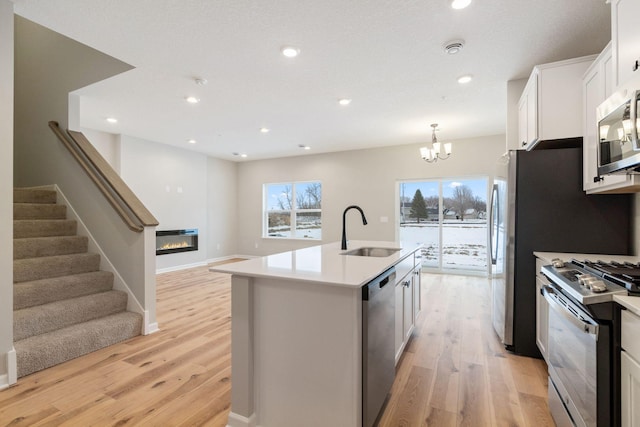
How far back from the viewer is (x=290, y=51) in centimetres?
264

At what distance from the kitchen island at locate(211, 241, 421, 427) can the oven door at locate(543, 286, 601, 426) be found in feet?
3.06

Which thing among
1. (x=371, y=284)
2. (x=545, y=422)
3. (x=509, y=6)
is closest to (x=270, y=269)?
(x=371, y=284)

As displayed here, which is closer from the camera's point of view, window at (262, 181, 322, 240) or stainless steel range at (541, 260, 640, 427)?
stainless steel range at (541, 260, 640, 427)

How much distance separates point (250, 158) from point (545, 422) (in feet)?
23.8

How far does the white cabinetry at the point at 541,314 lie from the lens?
2.20 m

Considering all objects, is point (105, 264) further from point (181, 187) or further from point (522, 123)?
point (522, 123)

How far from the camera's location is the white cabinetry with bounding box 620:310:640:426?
1.08 m

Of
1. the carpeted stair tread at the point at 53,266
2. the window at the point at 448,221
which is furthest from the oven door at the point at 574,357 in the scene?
the window at the point at 448,221

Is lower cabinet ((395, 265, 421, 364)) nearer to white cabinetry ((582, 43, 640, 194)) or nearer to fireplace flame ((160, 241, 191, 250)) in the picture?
white cabinetry ((582, 43, 640, 194))

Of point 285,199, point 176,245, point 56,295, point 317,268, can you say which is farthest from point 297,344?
point 285,199

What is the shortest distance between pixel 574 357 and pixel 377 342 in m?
0.95

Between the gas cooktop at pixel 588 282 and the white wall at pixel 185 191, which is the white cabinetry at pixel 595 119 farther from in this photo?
the white wall at pixel 185 191

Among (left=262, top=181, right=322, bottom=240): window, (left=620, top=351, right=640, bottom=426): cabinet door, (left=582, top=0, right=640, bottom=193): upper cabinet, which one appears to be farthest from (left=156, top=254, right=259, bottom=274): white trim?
(left=582, top=0, right=640, bottom=193): upper cabinet

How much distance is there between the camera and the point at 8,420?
175 cm
